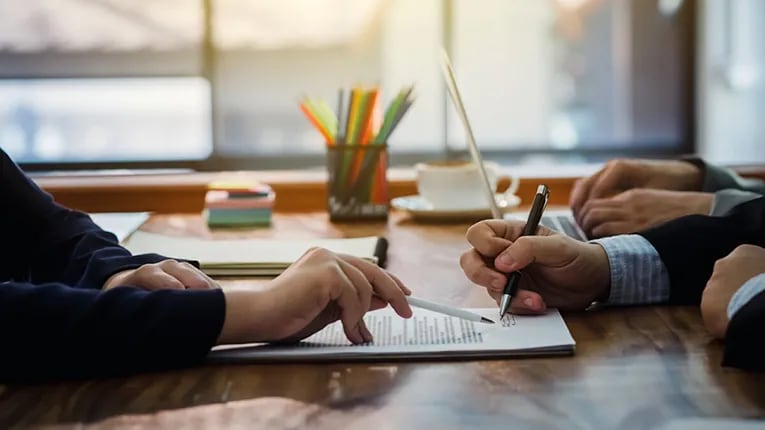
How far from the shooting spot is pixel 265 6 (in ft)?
9.47

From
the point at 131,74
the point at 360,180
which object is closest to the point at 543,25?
the point at 131,74

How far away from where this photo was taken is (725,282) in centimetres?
104

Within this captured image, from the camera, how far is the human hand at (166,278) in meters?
1.07

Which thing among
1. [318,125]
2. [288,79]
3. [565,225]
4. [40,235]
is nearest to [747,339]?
[565,225]

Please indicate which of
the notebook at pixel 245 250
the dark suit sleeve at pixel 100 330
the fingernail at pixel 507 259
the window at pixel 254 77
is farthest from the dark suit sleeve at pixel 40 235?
the window at pixel 254 77

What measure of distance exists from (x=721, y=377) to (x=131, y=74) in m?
2.12

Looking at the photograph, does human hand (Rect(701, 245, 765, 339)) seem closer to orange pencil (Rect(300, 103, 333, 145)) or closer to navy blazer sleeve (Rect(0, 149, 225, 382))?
navy blazer sleeve (Rect(0, 149, 225, 382))

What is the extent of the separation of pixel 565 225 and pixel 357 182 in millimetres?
395

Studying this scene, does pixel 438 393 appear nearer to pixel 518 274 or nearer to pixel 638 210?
pixel 518 274

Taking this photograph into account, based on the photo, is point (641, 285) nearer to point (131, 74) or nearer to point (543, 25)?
point (131, 74)

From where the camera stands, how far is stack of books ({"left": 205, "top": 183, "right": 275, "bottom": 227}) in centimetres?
187

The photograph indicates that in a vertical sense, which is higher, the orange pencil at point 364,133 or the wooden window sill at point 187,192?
the orange pencil at point 364,133

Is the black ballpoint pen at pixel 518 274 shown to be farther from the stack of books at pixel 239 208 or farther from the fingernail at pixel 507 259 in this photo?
the stack of books at pixel 239 208

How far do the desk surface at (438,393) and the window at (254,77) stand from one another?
1261 millimetres
